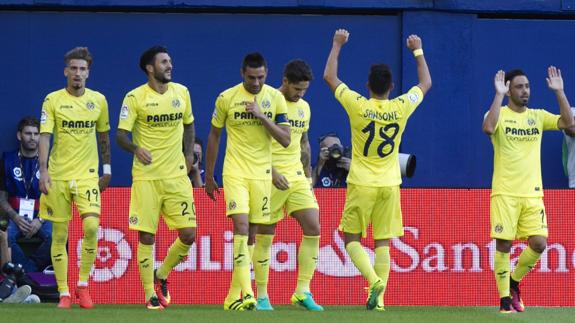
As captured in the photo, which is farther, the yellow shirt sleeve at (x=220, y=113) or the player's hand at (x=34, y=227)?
the player's hand at (x=34, y=227)

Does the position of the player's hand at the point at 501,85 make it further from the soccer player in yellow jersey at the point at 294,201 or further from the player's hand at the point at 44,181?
the player's hand at the point at 44,181

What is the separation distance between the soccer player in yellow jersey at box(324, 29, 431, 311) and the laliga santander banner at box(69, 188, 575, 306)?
2097 mm

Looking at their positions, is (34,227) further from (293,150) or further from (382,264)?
(382,264)

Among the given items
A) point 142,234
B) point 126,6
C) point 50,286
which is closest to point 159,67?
point 142,234

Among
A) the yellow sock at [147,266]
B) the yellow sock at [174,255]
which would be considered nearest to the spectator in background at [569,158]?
the yellow sock at [174,255]

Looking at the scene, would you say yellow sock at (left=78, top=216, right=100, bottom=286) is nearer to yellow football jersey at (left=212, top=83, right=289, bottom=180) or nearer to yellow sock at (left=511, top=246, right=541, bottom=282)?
yellow football jersey at (left=212, top=83, right=289, bottom=180)

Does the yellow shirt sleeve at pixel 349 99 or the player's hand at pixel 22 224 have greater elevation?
the yellow shirt sleeve at pixel 349 99

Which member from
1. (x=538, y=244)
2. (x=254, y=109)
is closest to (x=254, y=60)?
(x=254, y=109)

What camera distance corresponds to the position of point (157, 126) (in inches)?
553

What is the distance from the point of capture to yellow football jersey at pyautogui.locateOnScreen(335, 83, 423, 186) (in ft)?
45.8

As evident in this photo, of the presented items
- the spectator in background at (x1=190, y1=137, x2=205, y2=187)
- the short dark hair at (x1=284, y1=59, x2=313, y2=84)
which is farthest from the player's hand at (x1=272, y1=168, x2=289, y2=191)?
the spectator in background at (x1=190, y1=137, x2=205, y2=187)

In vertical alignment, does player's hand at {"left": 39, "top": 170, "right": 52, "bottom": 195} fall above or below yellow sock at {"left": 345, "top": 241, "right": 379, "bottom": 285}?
above

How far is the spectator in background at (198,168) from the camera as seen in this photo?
16.9m

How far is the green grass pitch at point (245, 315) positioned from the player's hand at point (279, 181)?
1.17m
